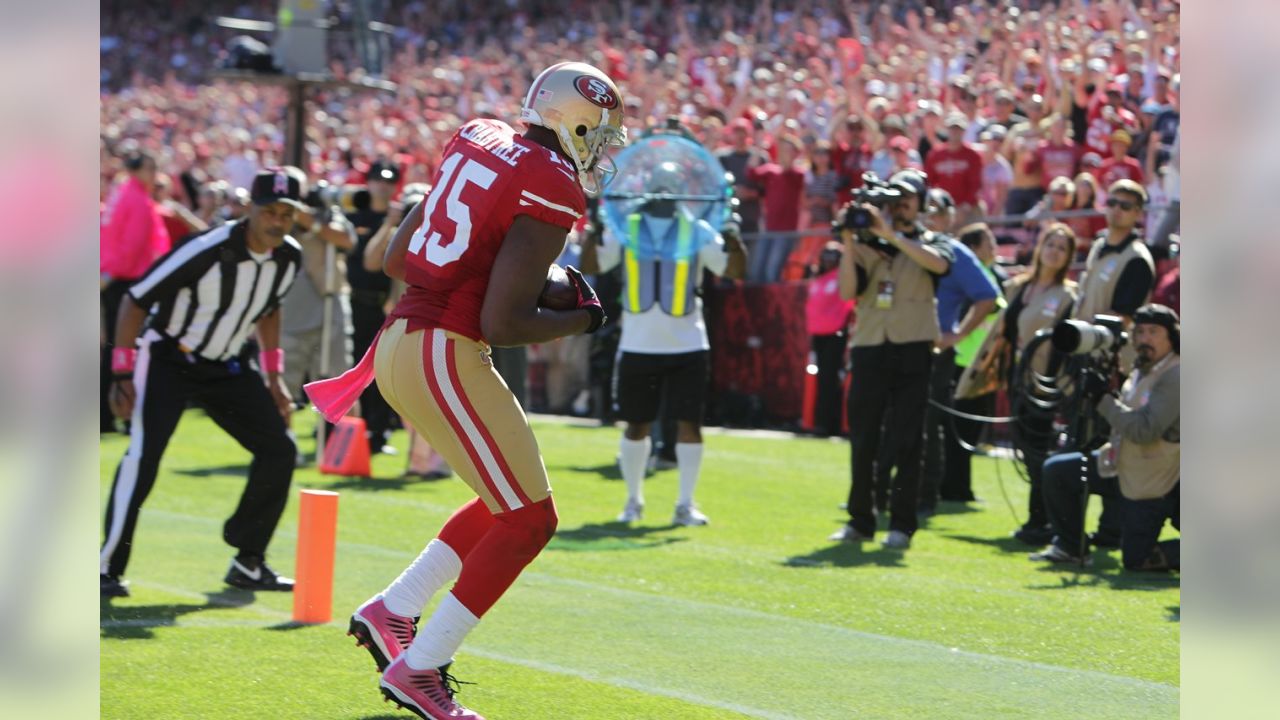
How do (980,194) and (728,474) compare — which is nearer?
(728,474)

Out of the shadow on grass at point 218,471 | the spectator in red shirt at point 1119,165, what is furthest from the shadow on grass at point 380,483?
the spectator in red shirt at point 1119,165

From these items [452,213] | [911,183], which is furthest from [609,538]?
[452,213]

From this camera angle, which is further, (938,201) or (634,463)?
(938,201)

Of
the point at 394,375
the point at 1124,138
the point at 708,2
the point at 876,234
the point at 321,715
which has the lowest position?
the point at 321,715

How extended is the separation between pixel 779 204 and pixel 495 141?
469 inches

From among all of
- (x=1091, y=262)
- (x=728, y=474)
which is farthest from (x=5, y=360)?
(x=728, y=474)

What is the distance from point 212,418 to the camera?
309 inches

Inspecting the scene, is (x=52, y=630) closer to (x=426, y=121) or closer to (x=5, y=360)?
(x=5, y=360)

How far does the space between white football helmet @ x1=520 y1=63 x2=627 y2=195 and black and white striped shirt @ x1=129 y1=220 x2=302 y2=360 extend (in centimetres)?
297

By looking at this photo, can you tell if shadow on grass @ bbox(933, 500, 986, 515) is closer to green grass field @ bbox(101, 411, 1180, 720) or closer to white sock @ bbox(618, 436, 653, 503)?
green grass field @ bbox(101, 411, 1180, 720)

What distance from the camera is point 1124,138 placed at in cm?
1434

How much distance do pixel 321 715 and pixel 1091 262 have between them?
6.00 metres

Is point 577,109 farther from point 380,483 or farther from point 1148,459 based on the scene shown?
point 380,483

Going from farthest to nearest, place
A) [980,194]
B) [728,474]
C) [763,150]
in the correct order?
1. [763,150]
2. [980,194]
3. [728,474]
